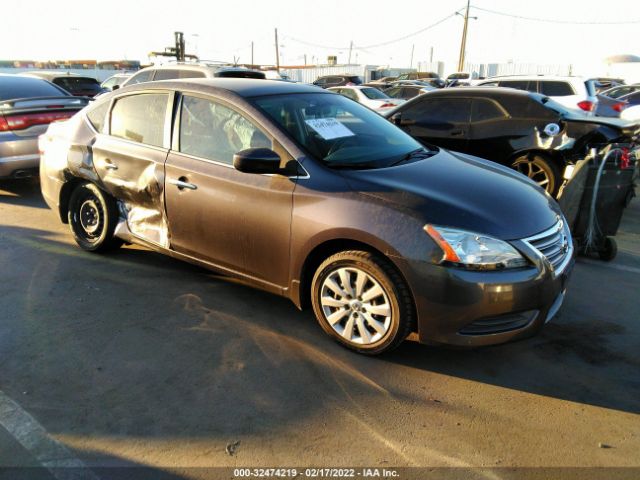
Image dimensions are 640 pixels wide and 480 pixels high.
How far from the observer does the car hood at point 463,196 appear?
9.46 feet

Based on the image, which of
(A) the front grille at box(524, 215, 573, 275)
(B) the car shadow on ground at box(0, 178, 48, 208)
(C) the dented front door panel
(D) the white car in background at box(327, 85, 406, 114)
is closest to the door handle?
(C) the dented front door panel

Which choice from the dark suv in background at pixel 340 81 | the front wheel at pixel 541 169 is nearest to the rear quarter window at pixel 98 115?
the front wheel at pixel 541 169

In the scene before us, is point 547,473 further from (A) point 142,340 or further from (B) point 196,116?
(B) point 196,116

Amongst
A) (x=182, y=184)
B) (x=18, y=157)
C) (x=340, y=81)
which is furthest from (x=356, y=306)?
(x=340, y=81)

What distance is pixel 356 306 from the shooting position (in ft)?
10.3

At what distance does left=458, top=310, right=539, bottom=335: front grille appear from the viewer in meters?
2.86

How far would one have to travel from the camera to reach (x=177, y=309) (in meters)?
3.82

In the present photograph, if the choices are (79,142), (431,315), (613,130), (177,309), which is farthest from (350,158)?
(613,130)

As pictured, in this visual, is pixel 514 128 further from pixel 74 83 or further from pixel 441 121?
pixel 74 83

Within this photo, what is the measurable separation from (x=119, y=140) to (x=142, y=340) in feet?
6.12

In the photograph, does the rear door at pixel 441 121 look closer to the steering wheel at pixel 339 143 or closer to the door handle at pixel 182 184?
the steering wheel at pixel 339 143

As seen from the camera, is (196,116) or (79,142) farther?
(79,142)

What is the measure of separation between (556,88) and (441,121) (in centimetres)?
541

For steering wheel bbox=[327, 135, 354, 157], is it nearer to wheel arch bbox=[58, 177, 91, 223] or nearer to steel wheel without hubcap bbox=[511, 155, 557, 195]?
wheel arch bbox=[58, 177, 91, 223]
